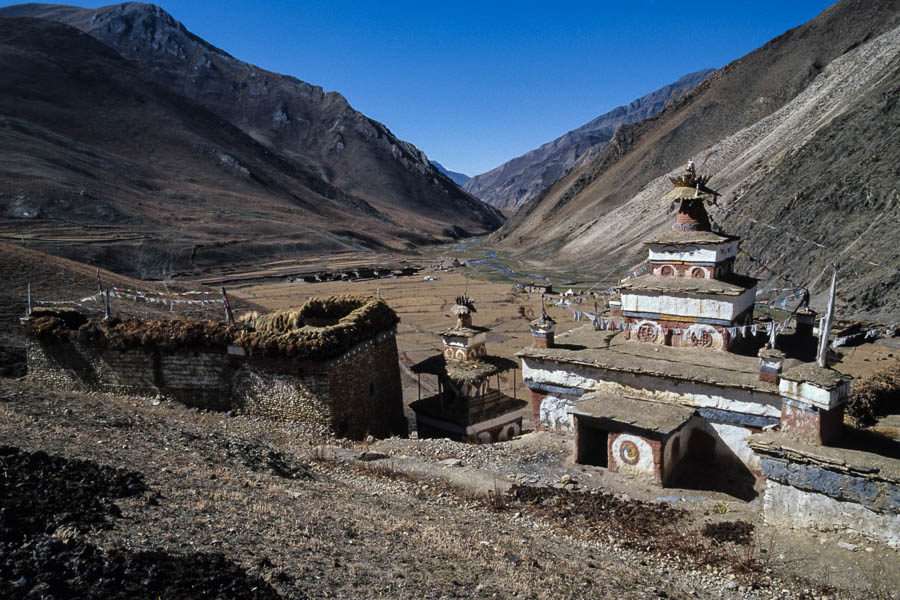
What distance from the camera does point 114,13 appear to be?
157 metres

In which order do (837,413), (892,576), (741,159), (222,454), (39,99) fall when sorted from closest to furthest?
1. (892,576)
2. (837,413)
3. (222,454)
4. (741,159)
5. (39,99)

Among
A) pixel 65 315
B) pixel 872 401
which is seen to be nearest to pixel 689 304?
pixel 872 401

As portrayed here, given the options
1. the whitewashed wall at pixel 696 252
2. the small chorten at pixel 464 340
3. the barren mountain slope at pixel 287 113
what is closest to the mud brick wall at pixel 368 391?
the small chorten at pixel 464 340

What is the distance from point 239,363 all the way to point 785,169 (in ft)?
135

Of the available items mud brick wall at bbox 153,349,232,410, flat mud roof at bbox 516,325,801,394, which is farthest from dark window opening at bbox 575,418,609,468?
mud brick wall at bbox 153,349,232,410

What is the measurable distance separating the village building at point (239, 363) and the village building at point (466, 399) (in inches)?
50.1

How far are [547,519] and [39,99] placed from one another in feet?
375

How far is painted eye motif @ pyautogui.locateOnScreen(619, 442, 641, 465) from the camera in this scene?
1020 cm

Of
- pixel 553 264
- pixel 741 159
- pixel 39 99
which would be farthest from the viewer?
pixel 39 99

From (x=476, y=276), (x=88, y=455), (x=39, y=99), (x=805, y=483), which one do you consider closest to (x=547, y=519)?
(x=805, y=483)

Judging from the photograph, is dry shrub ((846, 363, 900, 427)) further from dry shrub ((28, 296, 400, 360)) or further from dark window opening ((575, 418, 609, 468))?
dry shrub ((28, 296, 400, 360))

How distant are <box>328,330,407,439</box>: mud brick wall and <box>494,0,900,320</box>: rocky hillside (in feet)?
37.8

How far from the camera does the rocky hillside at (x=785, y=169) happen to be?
30.1 m

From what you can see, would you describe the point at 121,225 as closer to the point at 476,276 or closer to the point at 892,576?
the point at 476,276
